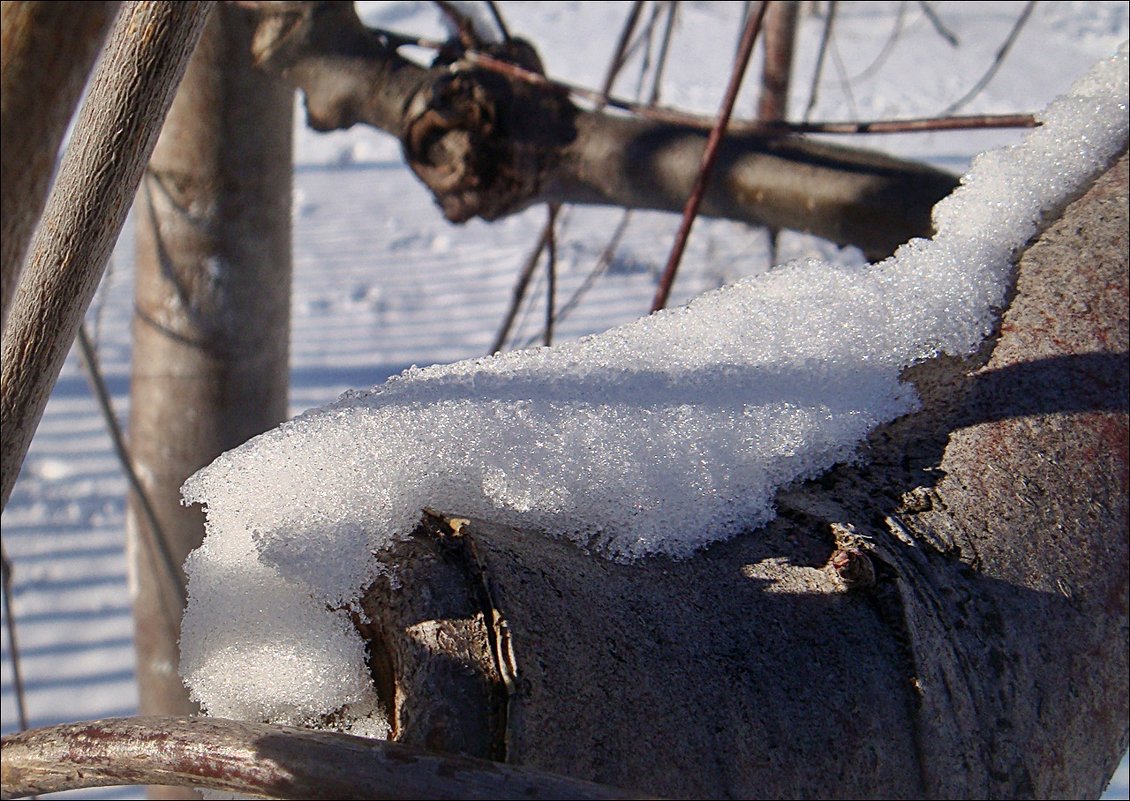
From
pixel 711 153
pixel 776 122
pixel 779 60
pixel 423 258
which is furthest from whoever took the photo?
pixel 423 258

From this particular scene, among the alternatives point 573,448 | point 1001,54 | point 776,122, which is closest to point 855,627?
point 573,448

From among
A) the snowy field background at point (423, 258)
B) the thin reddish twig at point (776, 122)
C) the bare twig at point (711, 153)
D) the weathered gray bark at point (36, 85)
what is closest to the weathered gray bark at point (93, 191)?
the weathered gray bark at point (36, 85)

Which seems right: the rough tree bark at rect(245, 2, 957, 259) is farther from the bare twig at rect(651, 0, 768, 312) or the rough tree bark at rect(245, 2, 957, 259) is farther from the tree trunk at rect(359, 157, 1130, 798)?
the tree trunk at rect(359, 157, 1130, 798)

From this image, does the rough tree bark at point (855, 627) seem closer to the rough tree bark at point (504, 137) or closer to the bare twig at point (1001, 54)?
the rough tree bark at point (504, 137)

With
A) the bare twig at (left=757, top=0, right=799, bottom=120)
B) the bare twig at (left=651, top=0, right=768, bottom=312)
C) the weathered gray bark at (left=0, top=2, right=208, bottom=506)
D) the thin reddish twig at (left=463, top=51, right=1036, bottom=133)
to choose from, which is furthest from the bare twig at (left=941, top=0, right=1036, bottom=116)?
the weathered gray bark at (left=0, top=2, right=208, bottom=506)

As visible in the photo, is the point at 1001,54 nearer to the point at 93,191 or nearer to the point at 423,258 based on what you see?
the point at 93,191

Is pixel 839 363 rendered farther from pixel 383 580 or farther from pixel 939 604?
pixel 383 580

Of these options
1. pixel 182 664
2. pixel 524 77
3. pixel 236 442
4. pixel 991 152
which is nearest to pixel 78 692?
pixel 236 442
